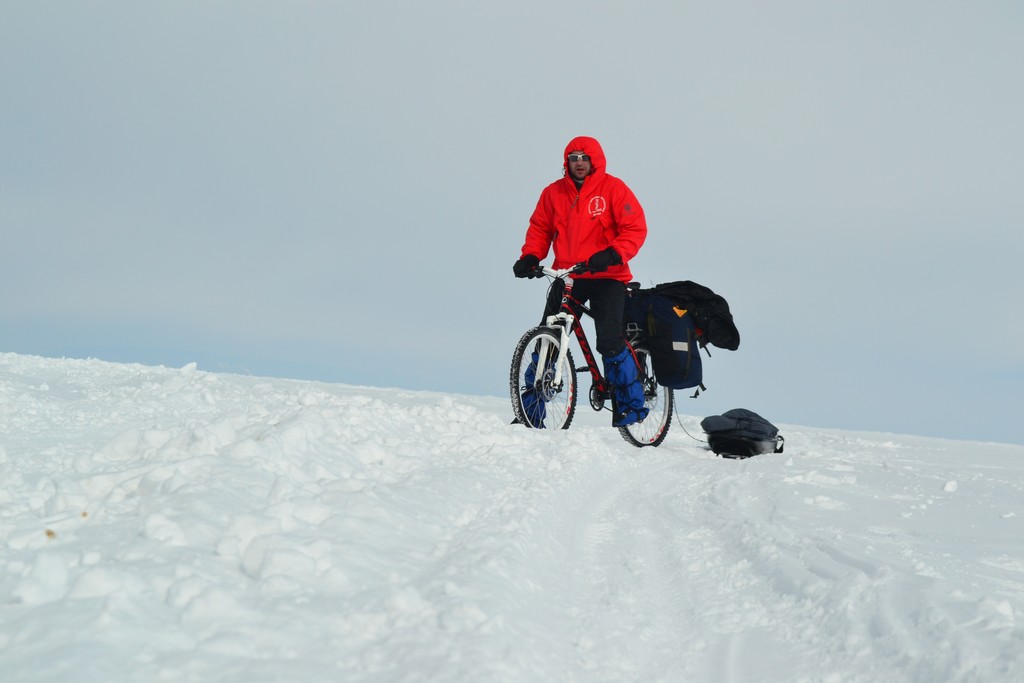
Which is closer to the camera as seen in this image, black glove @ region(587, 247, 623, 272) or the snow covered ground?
the snow covered ground

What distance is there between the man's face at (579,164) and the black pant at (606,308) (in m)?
1.05

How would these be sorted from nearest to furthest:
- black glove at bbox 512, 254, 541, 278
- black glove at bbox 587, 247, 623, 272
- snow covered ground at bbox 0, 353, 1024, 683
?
1. snow covered ground at bbox 0, 353, 1024, 683
2. black glove at bbox 587, 247, 623, 272
3. black glove at bbox 512, 254, 541, 278

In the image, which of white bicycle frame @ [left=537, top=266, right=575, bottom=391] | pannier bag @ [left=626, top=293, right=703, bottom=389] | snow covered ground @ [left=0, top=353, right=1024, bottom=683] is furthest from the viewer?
pannier bag @ [left=626, top=293, right=703, bottom=389]

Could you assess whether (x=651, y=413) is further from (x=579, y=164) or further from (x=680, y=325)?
(x=579, y=164)

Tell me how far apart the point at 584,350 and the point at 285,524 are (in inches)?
190

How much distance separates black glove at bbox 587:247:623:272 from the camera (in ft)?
20.9

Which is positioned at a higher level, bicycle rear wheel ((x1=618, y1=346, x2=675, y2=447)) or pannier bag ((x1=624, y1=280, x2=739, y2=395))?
pannier bag ((x1=624, y1=280, x2=739, y2=395))

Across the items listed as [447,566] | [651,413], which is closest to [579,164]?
[651,413]

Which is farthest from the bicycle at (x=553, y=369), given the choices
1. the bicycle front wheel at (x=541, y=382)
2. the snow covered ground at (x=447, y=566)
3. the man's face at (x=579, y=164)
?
the snow covered ground at (x=447, y=566)

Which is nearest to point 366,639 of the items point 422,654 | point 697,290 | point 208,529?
point 422,654

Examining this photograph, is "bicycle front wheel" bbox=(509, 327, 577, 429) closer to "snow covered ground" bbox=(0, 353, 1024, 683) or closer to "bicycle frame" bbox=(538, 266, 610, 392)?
"bicycle frame" bbox=(538, 266, 610, 392)

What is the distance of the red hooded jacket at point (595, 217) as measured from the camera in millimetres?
6727

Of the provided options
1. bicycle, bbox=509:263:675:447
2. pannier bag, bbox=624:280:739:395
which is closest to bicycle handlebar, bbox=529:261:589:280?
bicycle, bbox=509:263:675:447

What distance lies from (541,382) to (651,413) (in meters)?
1.75
